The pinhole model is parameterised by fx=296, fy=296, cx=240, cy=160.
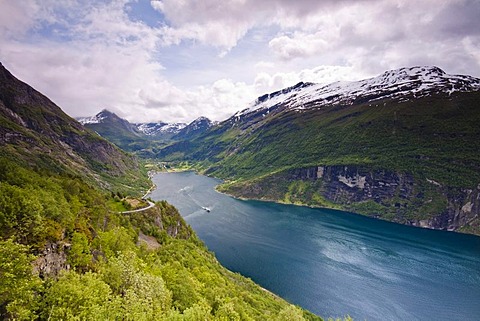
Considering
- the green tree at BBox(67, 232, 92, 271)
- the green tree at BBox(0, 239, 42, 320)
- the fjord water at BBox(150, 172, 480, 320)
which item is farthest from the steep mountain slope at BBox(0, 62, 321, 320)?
the fjord water at BBox(150, 172, 480, 320)

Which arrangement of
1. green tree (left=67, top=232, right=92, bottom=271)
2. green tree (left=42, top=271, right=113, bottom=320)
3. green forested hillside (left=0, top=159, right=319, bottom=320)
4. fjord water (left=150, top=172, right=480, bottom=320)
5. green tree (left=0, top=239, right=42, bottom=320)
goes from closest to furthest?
1. green tree (left=0, top=239, right=42, bottom=320)
2. green tree (left=42, top=271, right=113, bottom=320)
3. green forested hillside (left=0, top=159, right=319, bottom=320)
4. green tree (left=67, top=232, right=92, bottom=271)
5. fjord water (left=150, top=172, right=480, bottom=320)

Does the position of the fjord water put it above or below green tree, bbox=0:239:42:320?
below

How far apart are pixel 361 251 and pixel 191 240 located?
261 feet

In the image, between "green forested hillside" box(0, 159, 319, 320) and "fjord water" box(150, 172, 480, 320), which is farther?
"fjord water" box(150, 172, 480, 320)

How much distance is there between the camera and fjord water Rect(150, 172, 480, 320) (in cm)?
9181

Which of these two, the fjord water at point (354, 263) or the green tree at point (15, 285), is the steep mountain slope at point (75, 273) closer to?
the green tree at point (15, 285)

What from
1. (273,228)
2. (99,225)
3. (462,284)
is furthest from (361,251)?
(99,225)

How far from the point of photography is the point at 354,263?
119 metres

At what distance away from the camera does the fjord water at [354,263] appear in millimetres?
91812

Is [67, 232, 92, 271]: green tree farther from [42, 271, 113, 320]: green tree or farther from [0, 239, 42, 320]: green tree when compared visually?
[0, 239, 42, 320]: green tree

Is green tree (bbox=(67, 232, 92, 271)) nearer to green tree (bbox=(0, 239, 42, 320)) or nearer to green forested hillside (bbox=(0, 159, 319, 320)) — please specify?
green forested hillside (bbox=(0, 159, 319, 320))

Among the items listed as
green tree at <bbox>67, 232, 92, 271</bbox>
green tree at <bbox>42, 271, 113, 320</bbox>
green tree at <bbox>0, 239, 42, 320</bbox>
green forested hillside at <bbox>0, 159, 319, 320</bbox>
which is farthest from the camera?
green tree at <bbox>67, 232, 92, 271</bbox>

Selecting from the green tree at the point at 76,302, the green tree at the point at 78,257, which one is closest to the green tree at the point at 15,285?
the green tree at the point at 76,302

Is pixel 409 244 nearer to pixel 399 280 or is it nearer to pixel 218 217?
pixel 399 280
